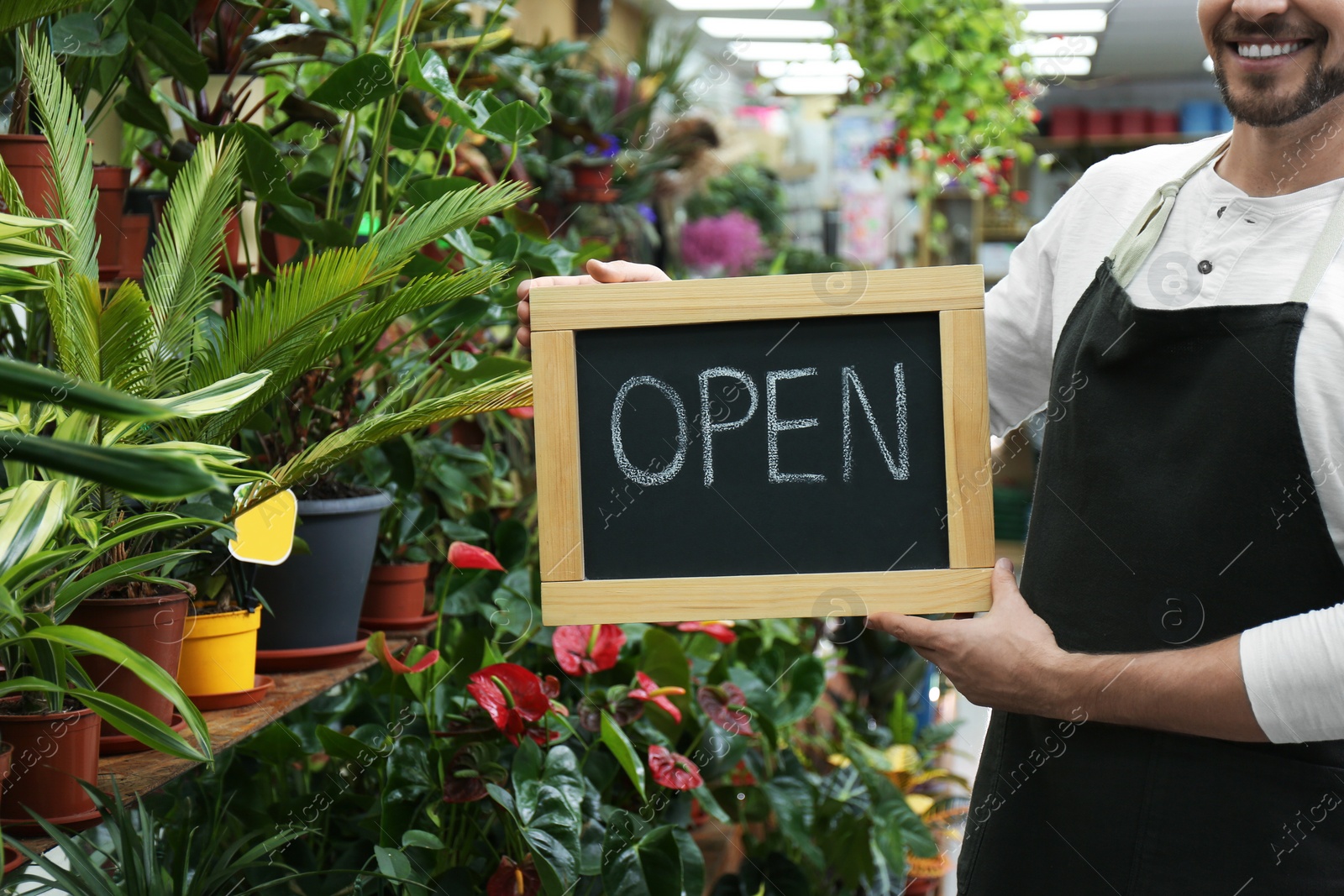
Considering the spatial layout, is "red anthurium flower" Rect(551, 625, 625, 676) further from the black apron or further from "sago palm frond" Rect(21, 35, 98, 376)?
"sago palm frond" Rect(21, 35, 98, 376)

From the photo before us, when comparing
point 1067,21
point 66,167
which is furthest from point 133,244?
point 1067,21

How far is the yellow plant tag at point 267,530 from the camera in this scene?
1.13 metres

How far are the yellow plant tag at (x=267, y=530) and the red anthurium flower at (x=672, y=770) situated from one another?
0.60m

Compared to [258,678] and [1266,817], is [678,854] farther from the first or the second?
[1266,817]

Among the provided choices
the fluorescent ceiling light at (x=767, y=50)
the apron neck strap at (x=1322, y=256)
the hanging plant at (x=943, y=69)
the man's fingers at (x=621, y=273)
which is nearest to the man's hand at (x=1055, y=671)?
the apron neck strap at (x=1322, y=256)

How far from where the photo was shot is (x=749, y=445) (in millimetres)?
1028

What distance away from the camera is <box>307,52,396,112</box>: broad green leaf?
1.16m

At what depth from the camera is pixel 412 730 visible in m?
1.60

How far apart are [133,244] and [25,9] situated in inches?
15.2

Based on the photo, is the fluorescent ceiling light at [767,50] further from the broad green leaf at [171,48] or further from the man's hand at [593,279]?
the man's hand at [593,279]

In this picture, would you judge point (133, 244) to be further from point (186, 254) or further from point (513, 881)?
A: point (513, 881)

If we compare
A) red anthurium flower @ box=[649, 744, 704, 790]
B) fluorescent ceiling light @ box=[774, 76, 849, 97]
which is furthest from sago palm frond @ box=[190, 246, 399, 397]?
fluorescent ceiling light @ box=[774, 76, 849, 97]

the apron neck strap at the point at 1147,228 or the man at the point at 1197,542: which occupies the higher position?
the apron neck strap at the point at 1147,228

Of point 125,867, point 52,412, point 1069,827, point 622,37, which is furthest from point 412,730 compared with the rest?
point 622,37
